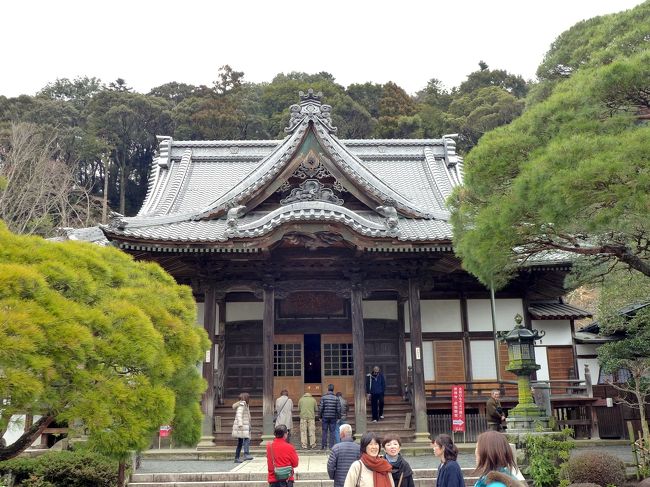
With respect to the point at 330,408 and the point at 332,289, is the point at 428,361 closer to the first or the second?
the point at 332,289

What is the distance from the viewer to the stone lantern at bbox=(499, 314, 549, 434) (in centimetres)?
1155

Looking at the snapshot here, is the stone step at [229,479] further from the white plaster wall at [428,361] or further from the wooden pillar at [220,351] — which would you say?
the white plaster wall at [428,361]

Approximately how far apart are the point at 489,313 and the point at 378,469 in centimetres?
1333

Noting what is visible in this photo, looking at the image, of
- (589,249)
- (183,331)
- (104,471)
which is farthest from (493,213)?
(104,471)

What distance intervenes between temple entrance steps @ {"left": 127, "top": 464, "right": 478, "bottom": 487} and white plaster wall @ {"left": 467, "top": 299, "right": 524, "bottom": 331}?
700 cm

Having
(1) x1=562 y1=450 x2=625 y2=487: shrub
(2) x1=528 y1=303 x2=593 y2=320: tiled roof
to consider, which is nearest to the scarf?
(1) x1=562 y1=450 x2=625 y2=487: shrub

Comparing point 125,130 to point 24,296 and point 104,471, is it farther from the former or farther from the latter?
point 24,296

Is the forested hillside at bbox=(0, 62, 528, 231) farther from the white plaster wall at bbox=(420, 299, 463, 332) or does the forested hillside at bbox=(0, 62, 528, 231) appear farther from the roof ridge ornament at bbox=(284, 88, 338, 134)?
the white plaster wall at bbox=(420, 299, 463, 332)

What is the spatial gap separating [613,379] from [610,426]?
108 inches

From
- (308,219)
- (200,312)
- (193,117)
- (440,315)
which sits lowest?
(440,315)

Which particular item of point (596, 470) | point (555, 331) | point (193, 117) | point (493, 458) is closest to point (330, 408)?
point (596, 470)

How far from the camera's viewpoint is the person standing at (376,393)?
16.2 meters

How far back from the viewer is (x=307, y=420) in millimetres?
14586

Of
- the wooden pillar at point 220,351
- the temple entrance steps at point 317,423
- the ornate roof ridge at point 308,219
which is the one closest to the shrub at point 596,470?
the temple entrance steps at point 317,423
